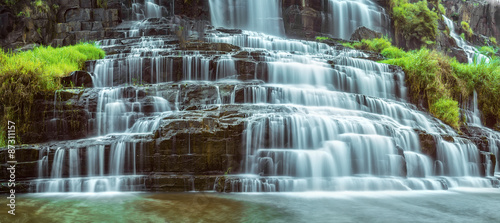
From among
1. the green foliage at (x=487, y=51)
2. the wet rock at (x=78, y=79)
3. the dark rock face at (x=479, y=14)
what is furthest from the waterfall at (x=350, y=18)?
the wet rock at (x=78, y=79)

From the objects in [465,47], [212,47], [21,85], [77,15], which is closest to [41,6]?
[77,15]

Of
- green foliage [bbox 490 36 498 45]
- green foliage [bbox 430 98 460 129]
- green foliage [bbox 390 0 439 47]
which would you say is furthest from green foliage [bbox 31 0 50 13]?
green foliage [bbox 490 36 498 45]

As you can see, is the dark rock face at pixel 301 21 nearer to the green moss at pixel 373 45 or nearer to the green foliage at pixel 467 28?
the green moss at pixel 373 45

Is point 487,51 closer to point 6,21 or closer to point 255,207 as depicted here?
point 255,207

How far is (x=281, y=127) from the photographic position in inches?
261

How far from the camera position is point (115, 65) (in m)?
9.52

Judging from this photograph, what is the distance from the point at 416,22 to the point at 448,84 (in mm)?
10393

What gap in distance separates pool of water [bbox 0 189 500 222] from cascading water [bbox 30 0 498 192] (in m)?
0.52

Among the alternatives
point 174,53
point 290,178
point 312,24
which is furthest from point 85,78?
point 312,24

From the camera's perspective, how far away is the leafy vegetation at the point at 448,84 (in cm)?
992

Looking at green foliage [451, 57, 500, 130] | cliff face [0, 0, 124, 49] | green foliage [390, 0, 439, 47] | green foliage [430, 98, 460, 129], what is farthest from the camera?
green foliage [390, 0, 439, 47]

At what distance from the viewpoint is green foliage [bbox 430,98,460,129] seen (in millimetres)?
9531

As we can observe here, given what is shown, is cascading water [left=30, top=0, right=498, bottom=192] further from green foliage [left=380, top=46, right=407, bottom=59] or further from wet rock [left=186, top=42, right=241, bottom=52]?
green foliage [left=380, top=46, right=407, bottom=59]

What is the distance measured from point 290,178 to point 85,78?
19.6 feet
